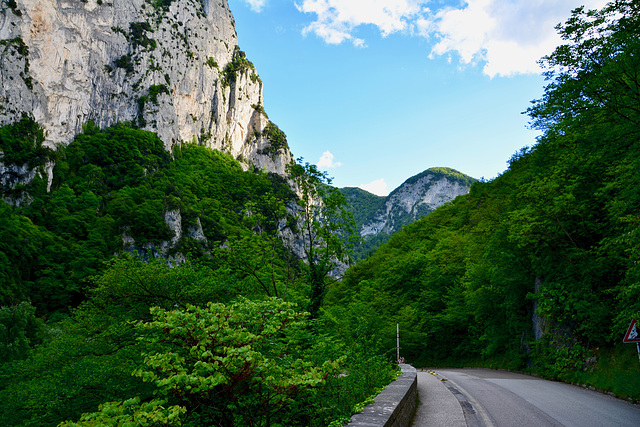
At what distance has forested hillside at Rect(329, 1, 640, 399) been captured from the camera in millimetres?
7699

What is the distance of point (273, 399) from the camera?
180 inches

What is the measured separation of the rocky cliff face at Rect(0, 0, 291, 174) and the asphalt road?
79.4 meters

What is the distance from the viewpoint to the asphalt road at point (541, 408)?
20.2ft

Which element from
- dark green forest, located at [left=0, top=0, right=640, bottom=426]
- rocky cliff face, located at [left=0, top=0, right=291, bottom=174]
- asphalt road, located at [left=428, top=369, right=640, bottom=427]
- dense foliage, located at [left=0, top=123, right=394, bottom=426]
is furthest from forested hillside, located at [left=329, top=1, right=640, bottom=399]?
rocky cliff face, located at [left=0, top=0, right=291, bottom=174]

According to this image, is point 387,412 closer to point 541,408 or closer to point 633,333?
point 541,408

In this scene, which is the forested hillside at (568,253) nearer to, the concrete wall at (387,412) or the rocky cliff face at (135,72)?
the concrete wall at (387,412)

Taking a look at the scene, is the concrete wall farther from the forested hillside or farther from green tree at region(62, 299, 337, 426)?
the forested hillside

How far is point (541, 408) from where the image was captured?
7.32 m

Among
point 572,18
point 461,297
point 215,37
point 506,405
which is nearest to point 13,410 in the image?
point 506,405

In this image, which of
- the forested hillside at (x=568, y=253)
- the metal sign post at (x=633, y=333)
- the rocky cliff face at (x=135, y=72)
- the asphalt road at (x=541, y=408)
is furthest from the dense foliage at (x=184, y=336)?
the rocky cliff face at (x=135, y=72)

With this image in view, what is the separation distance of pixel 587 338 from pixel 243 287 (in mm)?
13737

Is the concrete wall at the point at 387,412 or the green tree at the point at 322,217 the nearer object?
the concrete wall at the point at 387,412

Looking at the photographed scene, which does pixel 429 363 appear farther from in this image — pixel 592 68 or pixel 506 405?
pixel 592 68

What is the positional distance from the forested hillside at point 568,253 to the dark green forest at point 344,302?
0.07 m
